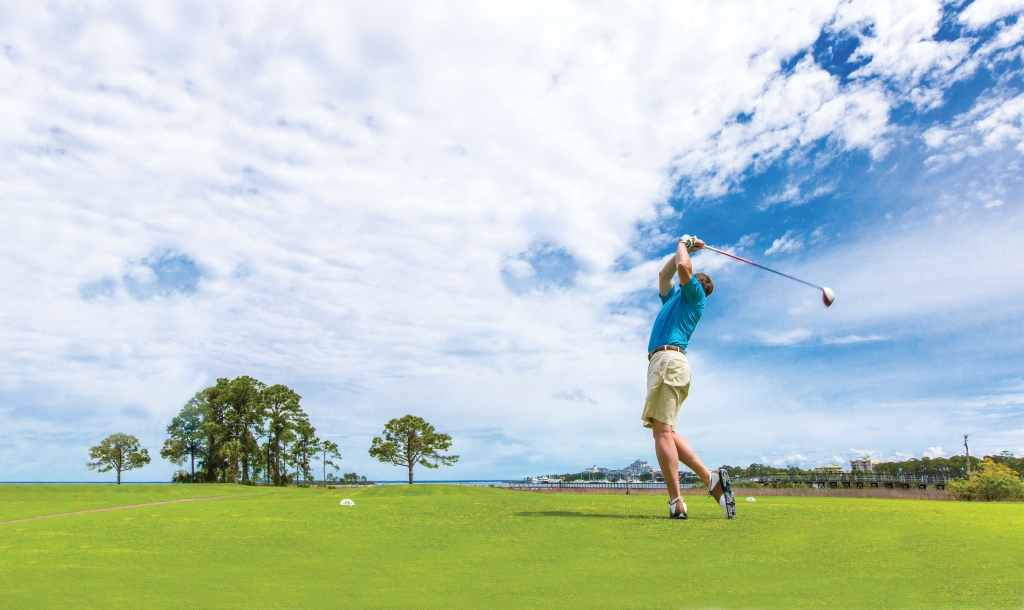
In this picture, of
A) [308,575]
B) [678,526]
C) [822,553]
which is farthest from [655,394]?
[308,575]

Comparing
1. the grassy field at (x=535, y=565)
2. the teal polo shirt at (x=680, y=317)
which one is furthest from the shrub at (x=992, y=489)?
the teal polo shirt at (x=680, y=317)

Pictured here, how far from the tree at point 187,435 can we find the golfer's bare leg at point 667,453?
63.0m

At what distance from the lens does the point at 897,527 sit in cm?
534

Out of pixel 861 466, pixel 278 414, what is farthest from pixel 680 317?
pixel 861 466

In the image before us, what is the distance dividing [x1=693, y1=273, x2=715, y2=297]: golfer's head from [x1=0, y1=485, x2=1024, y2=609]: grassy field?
267 cm

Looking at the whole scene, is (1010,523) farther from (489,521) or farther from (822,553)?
(489,521)

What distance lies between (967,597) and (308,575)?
340cm

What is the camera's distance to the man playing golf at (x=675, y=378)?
6.63 meters

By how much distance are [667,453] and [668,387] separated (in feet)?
2.35

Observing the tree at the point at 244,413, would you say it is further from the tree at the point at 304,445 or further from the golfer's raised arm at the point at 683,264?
the golfer's raised arm at the point at 683,264

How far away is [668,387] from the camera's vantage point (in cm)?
674

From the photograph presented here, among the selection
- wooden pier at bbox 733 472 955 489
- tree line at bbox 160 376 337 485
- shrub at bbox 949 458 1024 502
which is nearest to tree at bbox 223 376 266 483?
tree line at bbox 160 376 337 485

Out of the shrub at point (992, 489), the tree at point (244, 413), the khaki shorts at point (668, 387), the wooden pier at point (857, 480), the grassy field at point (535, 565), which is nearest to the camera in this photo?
the grassy field at point (535, 565)

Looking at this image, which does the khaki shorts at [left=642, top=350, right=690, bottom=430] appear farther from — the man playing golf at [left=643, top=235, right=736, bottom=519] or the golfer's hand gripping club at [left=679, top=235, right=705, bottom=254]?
the golfer's hand gripping club at [left=679, top=235, right=705, bottom=254]
